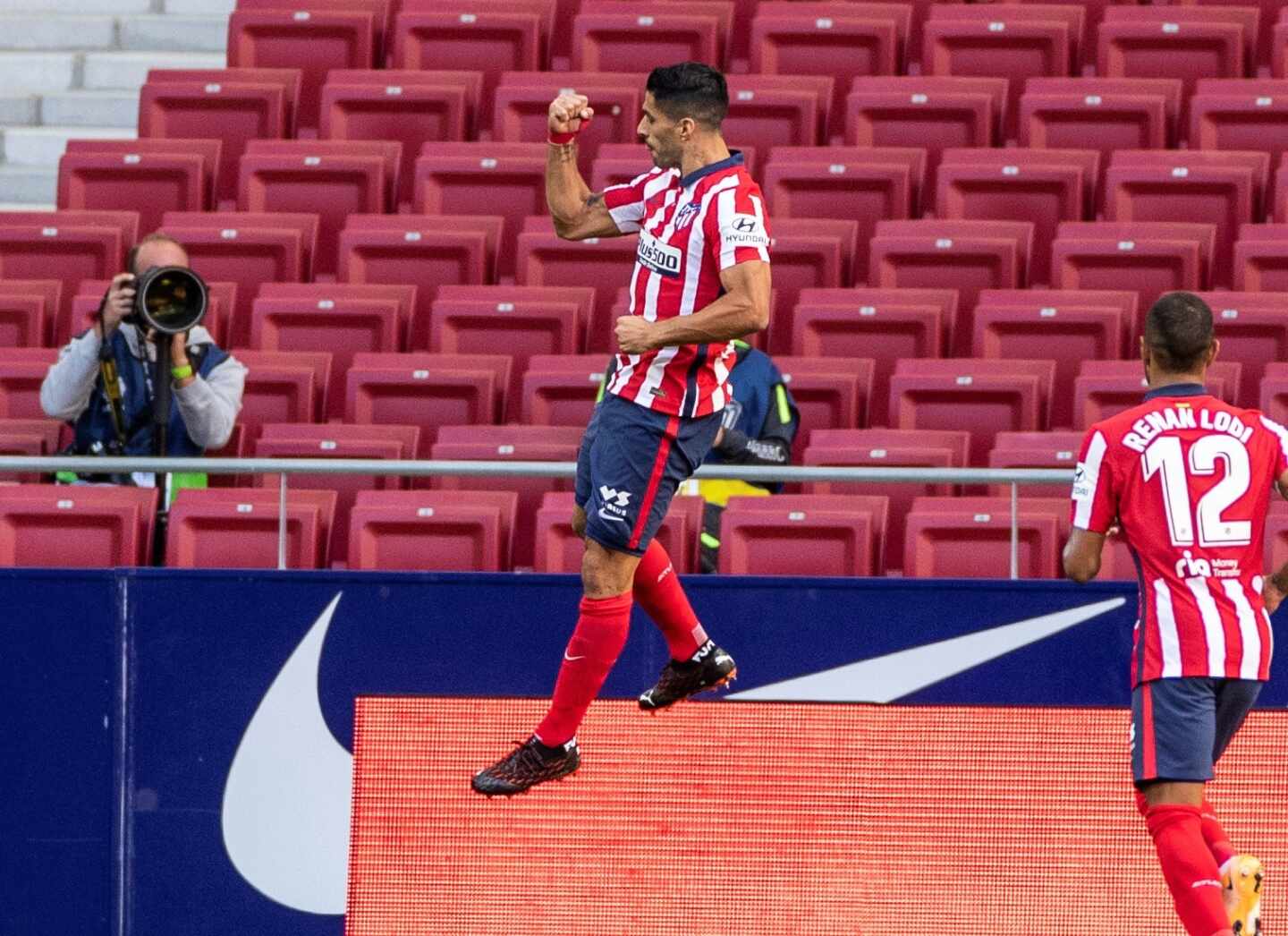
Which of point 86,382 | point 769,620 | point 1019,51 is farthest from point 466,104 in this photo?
point 769,620

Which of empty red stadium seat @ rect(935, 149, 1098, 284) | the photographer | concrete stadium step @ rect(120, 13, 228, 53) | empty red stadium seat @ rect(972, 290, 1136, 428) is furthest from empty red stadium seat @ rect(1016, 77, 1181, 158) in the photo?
concrete stadium step @ rect(120, 13, 228, 53)

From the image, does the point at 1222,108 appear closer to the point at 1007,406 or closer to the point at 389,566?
the point at 1007,406

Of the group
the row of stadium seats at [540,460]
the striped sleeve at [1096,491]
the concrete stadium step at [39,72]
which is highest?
the concrete stadium step at [39,72]

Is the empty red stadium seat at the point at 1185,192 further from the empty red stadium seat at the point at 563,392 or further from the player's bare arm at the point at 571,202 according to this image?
the player's bare arm at the point at 571,202

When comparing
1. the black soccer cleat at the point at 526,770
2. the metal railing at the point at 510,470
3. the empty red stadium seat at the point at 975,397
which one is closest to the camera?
the black soccer cleat at the point at 526,770

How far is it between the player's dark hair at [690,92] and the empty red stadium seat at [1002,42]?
4.71 m

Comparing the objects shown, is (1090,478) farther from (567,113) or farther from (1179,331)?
(567,113)

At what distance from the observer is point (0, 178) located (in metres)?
11.2

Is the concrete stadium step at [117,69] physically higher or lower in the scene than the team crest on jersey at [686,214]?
higher

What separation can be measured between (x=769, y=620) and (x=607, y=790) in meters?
0.70

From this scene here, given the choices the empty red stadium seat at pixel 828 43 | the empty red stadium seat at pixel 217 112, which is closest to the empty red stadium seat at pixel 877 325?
the empty red stadium seat at pixel 828 43

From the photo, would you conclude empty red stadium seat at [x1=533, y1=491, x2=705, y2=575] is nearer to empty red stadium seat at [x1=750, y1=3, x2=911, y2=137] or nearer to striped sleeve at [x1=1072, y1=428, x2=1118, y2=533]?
striped sleeve at [x1=1072, y1=428, x2=1118, y2=533]

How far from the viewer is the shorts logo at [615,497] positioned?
571 centimetres

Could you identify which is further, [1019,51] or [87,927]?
[1019,51]
